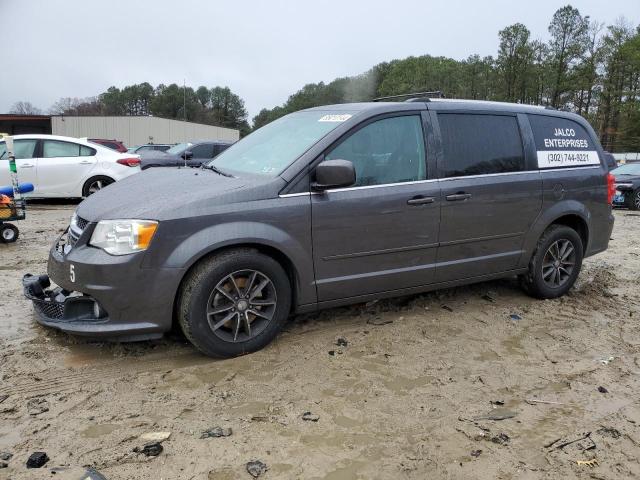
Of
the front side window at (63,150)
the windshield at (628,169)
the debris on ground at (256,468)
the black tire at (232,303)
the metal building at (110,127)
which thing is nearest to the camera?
the debris on ground at (256,468)

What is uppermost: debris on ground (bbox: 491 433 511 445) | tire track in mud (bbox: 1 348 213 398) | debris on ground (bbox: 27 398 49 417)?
tire track in mud (bbox: 1 348 213 398)

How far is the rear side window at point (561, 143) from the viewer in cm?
487

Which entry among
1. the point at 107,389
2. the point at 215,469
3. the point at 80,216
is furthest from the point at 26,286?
the point at 215,469

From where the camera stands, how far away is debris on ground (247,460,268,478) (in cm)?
242

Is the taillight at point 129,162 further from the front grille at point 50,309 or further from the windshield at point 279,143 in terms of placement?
the front grille at point 50,309

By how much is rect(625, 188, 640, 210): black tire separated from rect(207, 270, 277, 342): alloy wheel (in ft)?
45.3

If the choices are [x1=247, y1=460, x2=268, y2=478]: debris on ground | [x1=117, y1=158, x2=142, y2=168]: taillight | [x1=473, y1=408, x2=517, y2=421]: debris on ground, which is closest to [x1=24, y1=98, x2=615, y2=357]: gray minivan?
[x1=247, y1=460, x2=268, y2=478]: debris on ground

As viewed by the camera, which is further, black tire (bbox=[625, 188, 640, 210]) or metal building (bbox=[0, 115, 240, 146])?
metal building (bbox=[0, 115, 240, 146])

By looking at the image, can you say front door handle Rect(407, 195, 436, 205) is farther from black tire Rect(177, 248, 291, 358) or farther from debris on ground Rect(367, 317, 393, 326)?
black tire Rect(177, 248, 291, 358)

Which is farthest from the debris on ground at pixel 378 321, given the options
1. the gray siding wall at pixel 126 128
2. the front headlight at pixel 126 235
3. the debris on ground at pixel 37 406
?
the gray siding wall at pixel 126 128

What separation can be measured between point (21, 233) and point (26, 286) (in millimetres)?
4730

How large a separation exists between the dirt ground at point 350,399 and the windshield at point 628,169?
1240 centimetres

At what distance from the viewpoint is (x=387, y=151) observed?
4062 millimetres

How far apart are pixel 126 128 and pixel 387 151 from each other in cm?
4937
